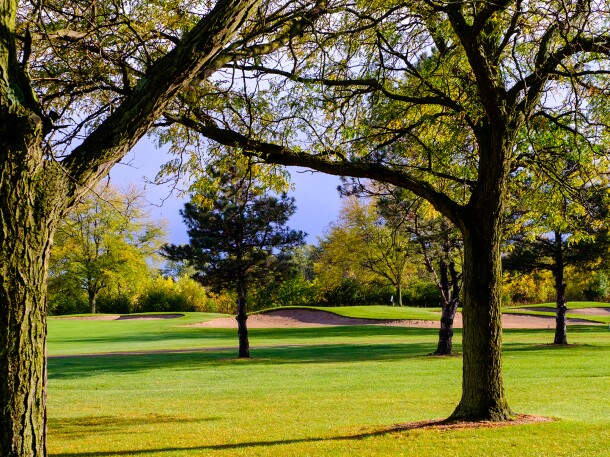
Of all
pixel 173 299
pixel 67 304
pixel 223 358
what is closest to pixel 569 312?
pixel 223 358

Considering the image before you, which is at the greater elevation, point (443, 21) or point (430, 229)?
point (443, 21)

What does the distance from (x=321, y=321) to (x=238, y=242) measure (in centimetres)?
2120

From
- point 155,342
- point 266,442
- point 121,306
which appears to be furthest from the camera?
point 121,306

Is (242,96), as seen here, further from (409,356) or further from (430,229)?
(409,356)

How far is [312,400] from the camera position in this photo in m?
11.8

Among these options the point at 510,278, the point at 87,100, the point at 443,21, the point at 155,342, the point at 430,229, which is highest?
the point at 443,21

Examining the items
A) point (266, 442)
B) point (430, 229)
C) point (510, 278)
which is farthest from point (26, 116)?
point (510, 278)

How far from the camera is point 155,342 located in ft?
97.5

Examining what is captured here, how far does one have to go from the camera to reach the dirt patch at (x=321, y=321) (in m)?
38.2

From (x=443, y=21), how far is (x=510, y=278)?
2007 cm

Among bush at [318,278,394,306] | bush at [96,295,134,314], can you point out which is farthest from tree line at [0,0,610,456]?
bush at [96,295,134,314]

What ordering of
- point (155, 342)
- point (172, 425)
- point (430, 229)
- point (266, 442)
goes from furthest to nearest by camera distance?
point (155, 342), point (430, 229), point (172, 425), point (266, 442)

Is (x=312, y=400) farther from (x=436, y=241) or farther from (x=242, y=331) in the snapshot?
(x=242, y=331)

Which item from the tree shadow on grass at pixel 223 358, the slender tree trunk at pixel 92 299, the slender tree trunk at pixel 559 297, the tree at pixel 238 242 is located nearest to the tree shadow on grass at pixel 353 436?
the tree shadow on grass at pixel 223 358
